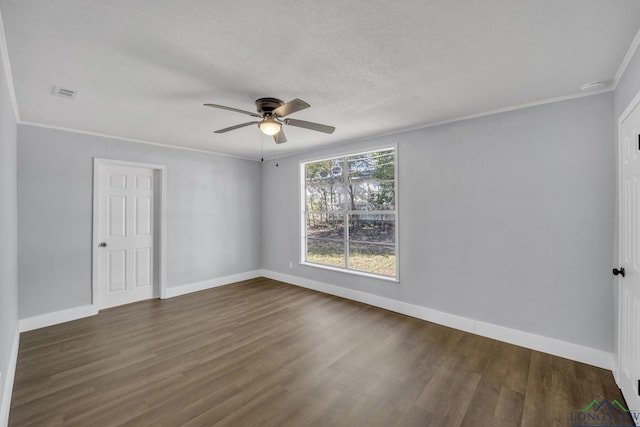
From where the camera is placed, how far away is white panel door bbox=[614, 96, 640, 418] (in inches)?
74.7

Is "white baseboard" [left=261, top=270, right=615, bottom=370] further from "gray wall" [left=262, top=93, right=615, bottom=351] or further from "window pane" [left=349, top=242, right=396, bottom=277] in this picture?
"window pane" [left=349, top=242, right=396, bottom=277]

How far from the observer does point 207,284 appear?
5238 mm

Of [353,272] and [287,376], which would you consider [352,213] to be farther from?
[287,376]

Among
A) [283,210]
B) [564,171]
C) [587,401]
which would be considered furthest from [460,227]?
[283,210]

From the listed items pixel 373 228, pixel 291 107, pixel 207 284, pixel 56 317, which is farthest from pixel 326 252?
pixel 56 317

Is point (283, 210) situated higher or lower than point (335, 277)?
higher

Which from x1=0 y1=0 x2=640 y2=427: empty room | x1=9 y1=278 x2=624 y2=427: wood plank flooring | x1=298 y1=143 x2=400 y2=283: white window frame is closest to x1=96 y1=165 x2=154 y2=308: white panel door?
x1=0 y1=0 x2=640 y2=427: empty room

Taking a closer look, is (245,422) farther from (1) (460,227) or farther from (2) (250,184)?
(2) (250,184)

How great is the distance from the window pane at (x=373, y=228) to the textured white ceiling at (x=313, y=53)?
1.65 metres

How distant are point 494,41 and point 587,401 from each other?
9.00 feet

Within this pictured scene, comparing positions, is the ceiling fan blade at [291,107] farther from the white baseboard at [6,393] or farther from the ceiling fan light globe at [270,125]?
the white baseboard at [6,393]

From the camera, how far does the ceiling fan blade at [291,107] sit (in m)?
2.16

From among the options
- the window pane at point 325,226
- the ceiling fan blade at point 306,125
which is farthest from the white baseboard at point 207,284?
the ceiling fan blade at point 306,125

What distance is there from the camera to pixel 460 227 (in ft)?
11.3
